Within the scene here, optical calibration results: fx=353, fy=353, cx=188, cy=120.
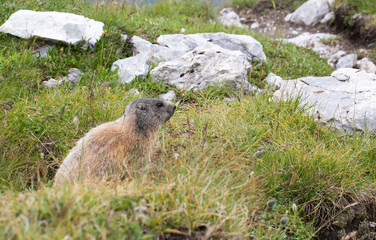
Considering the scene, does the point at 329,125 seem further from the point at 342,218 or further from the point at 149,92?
the point at 149,92

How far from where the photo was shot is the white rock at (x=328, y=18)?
14.3 meters

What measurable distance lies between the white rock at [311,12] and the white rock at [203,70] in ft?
27.6

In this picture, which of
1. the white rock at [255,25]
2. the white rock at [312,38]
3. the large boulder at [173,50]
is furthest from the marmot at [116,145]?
the white rock at [255,25]

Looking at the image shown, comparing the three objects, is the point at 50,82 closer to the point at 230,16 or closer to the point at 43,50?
the point at 43,50

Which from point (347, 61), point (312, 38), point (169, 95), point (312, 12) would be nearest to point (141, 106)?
point (169, 95)

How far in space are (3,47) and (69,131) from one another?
325 centimetres

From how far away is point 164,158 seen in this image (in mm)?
4336

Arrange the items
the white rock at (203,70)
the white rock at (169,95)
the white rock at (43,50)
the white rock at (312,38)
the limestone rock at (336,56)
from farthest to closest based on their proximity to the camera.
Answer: the white rock at (312,38) → the limestone rock at (336,56) → the white rock at (43,50) → the white rock at (203,70) → the white rock at (169,95)

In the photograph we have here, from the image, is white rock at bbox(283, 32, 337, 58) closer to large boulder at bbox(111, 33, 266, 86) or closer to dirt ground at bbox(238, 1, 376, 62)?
dirt ground at bbox(238, 1, 376, 62)

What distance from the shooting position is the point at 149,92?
715cm

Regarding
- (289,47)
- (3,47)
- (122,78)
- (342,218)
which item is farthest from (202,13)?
(342,218)

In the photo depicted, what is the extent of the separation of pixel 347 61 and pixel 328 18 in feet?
13.3

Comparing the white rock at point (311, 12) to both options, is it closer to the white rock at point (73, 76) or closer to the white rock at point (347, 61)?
the white rock at point (347, 61)

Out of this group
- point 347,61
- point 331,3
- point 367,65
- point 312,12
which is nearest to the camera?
point 367,65
